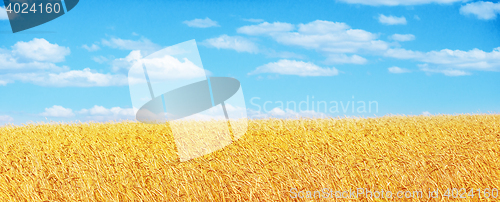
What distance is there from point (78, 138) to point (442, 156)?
944 centimetres

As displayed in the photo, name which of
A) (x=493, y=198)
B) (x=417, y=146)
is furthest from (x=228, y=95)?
(x=493, y=198)

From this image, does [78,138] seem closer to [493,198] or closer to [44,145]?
[44,145]

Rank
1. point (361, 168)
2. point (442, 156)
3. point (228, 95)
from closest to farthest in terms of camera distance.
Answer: point (361, 168)
point (442, 156)
point (228, 95)

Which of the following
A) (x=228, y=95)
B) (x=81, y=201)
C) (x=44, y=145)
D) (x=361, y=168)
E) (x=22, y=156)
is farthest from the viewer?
(x=228, y=95)

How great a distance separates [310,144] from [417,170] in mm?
2756

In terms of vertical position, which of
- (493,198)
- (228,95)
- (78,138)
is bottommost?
(493,198)

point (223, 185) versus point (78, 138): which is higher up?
point (78, 138)

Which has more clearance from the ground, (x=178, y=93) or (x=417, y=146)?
(x=178, y=93)

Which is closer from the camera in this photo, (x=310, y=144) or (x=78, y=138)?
(x=310, y=144)

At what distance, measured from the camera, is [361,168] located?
19.8 ft

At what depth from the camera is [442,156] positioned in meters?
6.78

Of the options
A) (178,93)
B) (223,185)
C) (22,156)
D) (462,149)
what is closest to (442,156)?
(462,149)

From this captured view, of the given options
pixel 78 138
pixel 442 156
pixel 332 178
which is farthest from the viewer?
pixel 78 138

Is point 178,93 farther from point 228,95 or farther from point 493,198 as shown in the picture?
point 493,198
